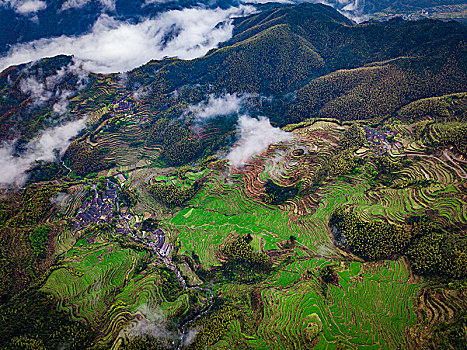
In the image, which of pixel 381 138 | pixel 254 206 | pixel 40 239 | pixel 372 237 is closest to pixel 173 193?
pixel 254 206

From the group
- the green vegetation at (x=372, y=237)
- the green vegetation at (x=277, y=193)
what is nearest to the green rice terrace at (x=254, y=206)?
the green vegetation at (x=372, y=237)

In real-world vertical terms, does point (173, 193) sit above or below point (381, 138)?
below

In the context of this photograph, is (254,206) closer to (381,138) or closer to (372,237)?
(372,237)

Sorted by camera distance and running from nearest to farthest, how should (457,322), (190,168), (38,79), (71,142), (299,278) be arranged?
(457,322) < (299,278) < (190,168) < (71,142) < (38,79)

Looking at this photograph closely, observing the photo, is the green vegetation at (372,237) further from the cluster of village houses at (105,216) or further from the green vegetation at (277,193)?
the cluster of village houses at (105,216)

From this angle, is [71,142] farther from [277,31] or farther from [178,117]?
[277,31]

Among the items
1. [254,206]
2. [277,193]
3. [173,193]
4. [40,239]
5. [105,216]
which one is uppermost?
[40,239]

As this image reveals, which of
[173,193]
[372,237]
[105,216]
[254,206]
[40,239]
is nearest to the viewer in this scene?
[372,237]

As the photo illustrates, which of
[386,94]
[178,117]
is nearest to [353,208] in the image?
[386,94]
